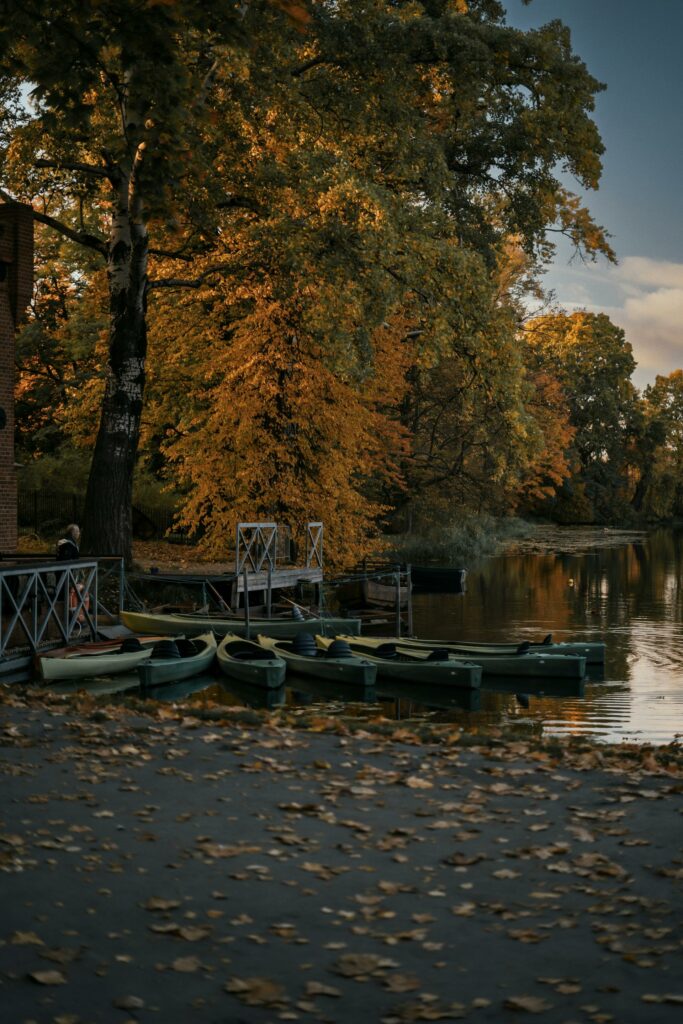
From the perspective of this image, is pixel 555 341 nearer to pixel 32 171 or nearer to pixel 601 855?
pixel 32 171

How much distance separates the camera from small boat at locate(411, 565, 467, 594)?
134 ft

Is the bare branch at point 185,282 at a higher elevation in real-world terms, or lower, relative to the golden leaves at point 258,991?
higher

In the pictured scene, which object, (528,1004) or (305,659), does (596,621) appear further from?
(528,1004)

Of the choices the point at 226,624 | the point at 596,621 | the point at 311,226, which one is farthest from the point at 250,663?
the point at 596,621

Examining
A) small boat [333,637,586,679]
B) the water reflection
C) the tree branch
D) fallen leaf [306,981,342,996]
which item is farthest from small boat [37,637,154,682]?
fallen leaf [306,981,342,996]

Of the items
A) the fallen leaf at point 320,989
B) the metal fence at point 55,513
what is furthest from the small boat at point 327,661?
the metal fence at point 55,513

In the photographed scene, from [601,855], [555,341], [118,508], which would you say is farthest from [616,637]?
[555,341]

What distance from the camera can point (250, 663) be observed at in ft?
68.2

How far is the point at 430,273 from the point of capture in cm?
2594

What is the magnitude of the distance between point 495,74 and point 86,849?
22633mm

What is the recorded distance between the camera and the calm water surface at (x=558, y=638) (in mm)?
18859

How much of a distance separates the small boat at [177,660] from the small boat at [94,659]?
0.96 feet

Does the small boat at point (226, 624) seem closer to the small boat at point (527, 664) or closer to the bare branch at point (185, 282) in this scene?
the small boat at point (527, 664)

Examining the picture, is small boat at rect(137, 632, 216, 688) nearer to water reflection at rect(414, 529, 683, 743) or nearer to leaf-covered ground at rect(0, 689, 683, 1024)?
water reflection at rect(414, 529, 683, 743)
